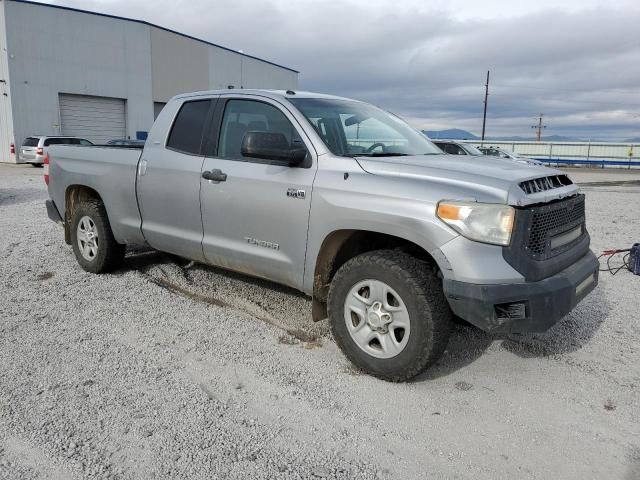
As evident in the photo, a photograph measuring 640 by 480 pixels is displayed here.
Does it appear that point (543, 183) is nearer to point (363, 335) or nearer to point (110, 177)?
point (363, 335)

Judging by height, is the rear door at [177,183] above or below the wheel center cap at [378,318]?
above

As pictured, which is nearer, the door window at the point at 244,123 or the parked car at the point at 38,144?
the door window at the point at 244,123

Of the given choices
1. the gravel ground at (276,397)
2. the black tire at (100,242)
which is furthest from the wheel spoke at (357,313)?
the black tire at (100,242)

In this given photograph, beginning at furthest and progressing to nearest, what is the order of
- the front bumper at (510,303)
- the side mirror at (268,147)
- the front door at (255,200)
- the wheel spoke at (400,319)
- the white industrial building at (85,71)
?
the white industrial building at (85,71)
the front door at (255,200)
the side mirror at (268,147)
the wheel spoke at (400,319)
the front bumper at (510,303)

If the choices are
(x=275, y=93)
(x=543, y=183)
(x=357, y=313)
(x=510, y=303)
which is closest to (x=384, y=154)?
(x=275, y=93)

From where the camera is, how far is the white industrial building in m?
26.9

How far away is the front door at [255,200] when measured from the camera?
3834 mm

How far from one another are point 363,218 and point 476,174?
0.74 m

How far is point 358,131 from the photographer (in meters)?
4.25

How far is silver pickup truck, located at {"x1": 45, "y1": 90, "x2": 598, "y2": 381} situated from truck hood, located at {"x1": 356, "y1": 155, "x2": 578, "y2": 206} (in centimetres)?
1

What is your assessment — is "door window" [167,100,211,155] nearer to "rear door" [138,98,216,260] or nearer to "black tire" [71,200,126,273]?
"rear door" [138,98,216,260]

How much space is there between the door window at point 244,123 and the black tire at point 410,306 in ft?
4.15

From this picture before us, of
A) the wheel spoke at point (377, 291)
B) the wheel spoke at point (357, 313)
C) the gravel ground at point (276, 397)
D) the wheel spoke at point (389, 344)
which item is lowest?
the gravel ground at point (276, 397)

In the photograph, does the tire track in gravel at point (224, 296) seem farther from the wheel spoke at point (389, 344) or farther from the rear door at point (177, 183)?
the wheel spoke at point (389, 344)
